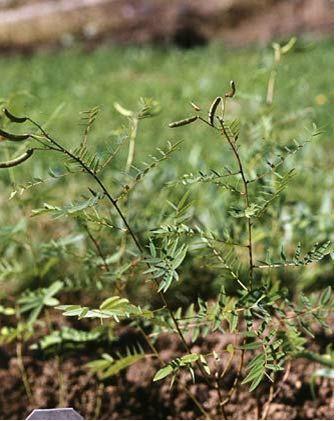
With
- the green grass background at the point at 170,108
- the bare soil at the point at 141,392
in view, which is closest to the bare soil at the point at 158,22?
the green grass background at the point at 170,108

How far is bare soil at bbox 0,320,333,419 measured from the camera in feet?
5.78

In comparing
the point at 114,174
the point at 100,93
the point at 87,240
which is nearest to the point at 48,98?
the point at 100,93

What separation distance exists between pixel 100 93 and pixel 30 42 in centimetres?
294

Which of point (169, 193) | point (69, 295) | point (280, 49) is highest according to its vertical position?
point (280, 49)

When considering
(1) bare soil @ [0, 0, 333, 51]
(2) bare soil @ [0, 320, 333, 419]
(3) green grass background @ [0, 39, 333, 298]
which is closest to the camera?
(2) bare soil @ [0, 320, 333, 419]

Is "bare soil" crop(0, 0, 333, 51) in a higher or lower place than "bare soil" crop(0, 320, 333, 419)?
lower

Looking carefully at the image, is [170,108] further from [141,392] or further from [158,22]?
[158,22]

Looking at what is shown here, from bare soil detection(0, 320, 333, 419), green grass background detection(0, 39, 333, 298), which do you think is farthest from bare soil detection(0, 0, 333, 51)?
bare soil detection(0, 320, 333, 419)

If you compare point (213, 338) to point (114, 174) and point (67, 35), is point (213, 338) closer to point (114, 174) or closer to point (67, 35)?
point (114, 174)

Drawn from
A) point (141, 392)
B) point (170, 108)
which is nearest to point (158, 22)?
point (170, 108)

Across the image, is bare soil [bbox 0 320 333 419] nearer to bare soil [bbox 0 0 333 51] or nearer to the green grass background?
the green grass background

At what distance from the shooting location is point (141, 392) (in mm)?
1851

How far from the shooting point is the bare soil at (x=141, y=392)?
69.4 inches

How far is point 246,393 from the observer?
1782mm
